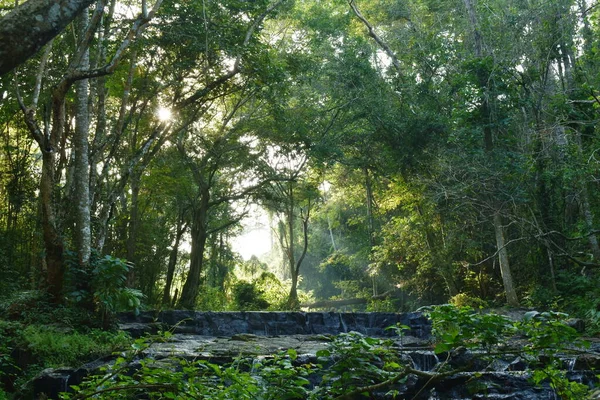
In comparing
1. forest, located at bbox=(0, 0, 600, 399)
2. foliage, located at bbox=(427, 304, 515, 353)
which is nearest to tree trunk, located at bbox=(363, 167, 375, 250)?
forest, located at bbox=(0, 0, 600, 399)

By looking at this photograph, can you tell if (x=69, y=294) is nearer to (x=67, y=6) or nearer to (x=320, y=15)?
(x=67, y=6)

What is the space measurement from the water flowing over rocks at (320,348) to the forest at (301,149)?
0.95 m

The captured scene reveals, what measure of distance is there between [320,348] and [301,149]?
10560mm

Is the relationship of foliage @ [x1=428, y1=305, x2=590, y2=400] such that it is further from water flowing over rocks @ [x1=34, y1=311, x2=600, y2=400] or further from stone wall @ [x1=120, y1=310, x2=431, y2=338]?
stone wall @ [x1=120, y1=310, x2=431, y2=338]

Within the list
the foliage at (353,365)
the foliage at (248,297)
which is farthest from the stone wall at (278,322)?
the foliage at (353,365)

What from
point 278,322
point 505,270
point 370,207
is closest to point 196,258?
point 278,322

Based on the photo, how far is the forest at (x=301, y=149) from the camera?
32.1 ft

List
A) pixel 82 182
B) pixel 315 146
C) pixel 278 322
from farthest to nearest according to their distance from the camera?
pixel 315 146 < pixel 278 322 < pixel 82 182

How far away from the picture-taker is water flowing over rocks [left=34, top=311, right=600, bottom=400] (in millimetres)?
6637

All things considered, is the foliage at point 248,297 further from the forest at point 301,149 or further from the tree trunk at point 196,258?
→ the tree trunk at point 196,258

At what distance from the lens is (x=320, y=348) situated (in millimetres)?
9469

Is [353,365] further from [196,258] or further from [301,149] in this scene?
[301,149]

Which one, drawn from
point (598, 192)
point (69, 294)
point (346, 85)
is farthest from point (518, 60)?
point (69, 294)

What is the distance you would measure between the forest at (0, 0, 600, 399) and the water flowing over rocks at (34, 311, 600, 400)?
0.95 meters
